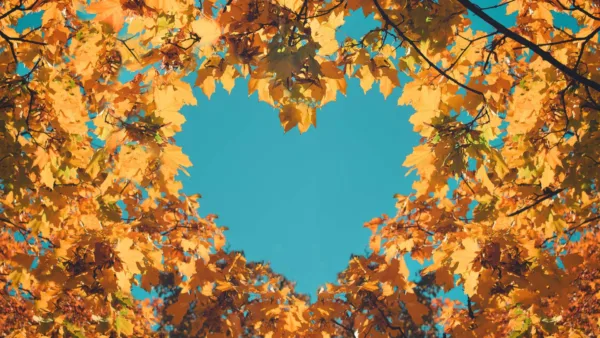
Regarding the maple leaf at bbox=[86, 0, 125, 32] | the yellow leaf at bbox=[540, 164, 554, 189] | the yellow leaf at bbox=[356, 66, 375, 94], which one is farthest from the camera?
the yellow leaf at bbox=[540, 164, 554, 189]

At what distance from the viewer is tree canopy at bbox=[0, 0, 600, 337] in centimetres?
268

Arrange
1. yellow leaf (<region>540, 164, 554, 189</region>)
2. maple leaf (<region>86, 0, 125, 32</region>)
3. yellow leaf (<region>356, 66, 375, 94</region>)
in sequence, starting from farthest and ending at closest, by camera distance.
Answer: yellow leaf (<region>540, 164, 554, 189</region>), yellow leaf (<region>356, 66, 375, 94</region>), maple leaf (<region>86, 0, 125, 32</region>)

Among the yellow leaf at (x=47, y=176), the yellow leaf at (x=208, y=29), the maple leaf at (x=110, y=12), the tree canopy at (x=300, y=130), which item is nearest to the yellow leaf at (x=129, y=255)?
the tree canopy at (x=300, y=130)

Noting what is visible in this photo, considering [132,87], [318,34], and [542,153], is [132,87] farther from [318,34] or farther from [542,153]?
[542,153]

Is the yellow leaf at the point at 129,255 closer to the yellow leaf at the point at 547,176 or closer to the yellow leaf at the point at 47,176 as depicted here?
the yellow leaf at the point at 47,176

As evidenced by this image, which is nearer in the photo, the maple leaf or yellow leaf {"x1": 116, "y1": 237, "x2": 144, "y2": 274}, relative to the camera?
the maple leaf

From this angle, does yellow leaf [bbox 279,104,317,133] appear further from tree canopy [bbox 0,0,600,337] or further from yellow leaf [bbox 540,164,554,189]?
yellow leaf [bbox 540,164,554,189]

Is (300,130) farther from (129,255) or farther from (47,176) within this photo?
(47,176)

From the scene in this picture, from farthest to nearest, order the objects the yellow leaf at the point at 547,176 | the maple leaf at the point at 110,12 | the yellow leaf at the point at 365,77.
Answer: the yellow leaf at the point at 547,176 → the yellow leaf at the point at 365,77 → the maple leaf at the point at 110,12

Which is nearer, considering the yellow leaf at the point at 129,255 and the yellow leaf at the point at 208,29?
the yellow leaf at the point at 208,29

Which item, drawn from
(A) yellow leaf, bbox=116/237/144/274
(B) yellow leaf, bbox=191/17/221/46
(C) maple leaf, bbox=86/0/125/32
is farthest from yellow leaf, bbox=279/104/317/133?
(A) yellow leaf, bbox=116/237/144/274

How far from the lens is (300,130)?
2650mm

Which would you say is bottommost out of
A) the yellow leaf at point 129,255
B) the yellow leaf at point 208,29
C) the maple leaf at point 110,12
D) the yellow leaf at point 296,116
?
the yellow leaf at point 129,255

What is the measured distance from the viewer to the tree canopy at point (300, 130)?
8.80 ft
